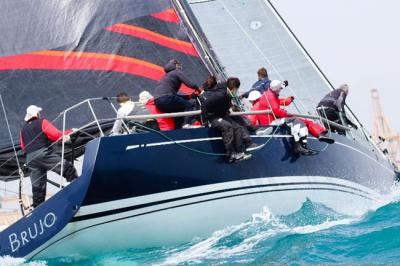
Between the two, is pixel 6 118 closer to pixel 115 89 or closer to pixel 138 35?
pixel 115 89

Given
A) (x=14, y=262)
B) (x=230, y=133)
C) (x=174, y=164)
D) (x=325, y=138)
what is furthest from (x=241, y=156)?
(x=14, y=262)

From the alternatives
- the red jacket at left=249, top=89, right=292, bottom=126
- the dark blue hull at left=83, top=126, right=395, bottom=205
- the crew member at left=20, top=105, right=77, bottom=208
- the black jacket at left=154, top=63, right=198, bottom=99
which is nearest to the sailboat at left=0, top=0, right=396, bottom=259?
the dark blue hull at left=83, top=126, right=395, bottom=205

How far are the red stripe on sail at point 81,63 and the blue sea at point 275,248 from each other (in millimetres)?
2671

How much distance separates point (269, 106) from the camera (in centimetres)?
862

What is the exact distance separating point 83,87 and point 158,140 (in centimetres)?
256

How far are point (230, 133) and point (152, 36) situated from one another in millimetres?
2731

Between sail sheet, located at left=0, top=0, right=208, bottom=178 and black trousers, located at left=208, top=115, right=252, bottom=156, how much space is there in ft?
6.57

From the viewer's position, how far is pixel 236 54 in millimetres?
12344

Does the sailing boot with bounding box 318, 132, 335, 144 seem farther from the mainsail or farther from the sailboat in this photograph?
the mainsail

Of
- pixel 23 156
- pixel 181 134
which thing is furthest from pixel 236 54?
pixel 181 134

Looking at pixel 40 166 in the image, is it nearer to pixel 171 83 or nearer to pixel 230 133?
pixel 171 83

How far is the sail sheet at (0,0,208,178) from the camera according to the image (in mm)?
9219

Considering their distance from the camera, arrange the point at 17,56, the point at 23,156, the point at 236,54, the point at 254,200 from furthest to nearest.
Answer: the point at 236,54 → the point at 17,56 → the point at 23,156 → the point at 254,200

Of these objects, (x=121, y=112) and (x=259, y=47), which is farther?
(x=259, y=47)
